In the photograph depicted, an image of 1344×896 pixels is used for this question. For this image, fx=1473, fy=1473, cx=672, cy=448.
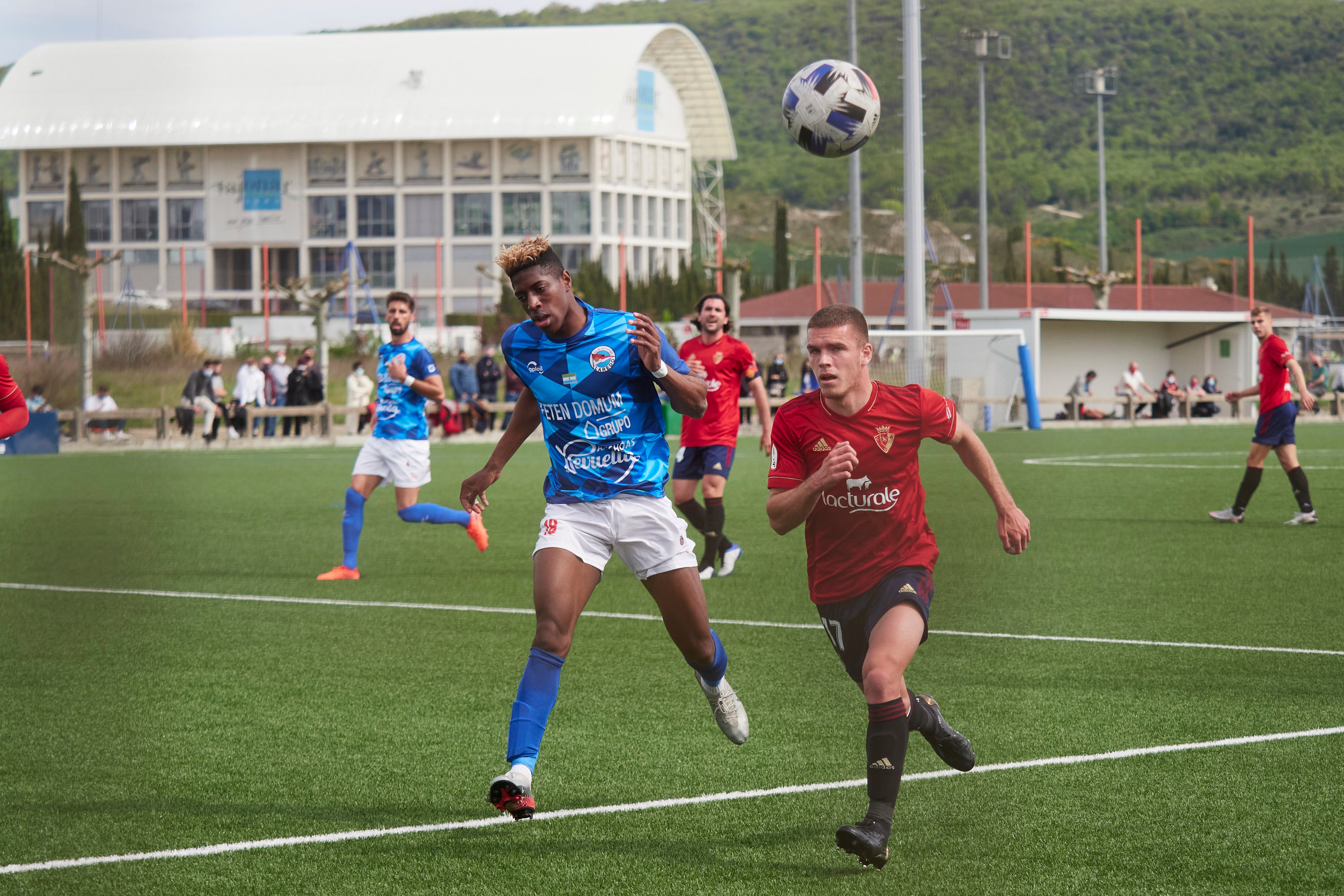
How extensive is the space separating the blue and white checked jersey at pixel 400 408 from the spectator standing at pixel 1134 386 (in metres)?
29.4

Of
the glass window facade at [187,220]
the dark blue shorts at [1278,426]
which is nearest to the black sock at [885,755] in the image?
the dark blue shorts at [1278,426]

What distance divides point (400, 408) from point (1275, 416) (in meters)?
8.21

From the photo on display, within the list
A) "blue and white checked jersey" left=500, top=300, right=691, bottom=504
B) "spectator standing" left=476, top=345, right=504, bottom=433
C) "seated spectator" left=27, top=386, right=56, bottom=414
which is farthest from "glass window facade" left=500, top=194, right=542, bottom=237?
"blue and white checked jersey" left=500, top=300, right=691, bottom=504

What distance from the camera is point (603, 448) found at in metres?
5.53

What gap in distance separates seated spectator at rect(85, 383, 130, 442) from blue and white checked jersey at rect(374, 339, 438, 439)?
22.4 metres

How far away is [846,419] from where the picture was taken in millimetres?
5062

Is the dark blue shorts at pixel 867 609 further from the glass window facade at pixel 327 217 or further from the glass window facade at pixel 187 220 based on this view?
the glass window facade at pixel 187 220

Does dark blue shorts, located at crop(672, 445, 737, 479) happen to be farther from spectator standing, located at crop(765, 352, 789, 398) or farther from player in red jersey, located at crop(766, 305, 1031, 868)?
spectator standing, located at crop(765, 352, 789, 398)

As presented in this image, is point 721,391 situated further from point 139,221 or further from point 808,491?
point 139,221

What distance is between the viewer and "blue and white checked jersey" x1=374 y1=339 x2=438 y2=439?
36.3ft

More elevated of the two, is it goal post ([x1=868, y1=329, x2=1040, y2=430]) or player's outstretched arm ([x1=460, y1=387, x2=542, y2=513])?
goal post ([x1=868, y1=329, x2=1040, y2=430])

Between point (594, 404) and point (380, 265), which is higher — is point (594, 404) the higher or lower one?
the lower one

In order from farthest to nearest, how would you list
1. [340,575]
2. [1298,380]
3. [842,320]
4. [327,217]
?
[327,217] → [1298,380] → [340,575] → [842,320]

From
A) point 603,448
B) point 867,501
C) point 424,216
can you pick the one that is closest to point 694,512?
point 603,448
